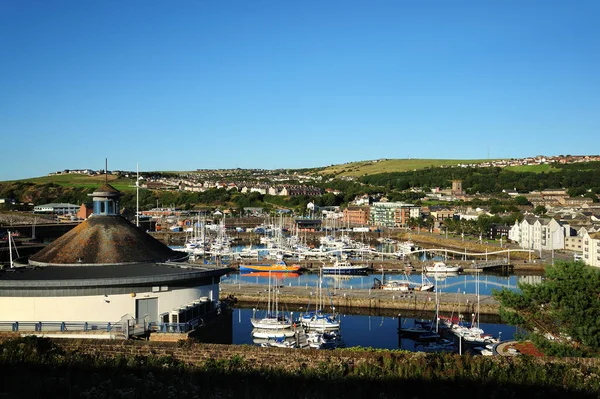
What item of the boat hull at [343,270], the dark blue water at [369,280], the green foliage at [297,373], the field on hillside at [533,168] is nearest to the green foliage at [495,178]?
the field on hillside at [533,168]

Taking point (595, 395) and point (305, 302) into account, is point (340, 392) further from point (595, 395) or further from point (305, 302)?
point (305, 302)

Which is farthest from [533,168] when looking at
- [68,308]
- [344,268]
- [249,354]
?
[249,354]

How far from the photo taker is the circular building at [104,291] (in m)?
13.8

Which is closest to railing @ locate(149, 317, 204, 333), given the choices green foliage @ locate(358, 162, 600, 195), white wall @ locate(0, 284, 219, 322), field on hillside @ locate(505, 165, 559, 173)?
white wall @ locate(0, 284, 219, 322)

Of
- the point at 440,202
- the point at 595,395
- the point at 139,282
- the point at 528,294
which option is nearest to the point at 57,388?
the point at 139,282

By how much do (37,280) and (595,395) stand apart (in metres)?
11.4

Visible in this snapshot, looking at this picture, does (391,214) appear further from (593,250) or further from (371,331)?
(371,331)

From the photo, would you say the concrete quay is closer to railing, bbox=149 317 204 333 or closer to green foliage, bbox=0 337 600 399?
railing, bbox=149 317 204 333

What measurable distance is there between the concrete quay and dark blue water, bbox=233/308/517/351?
6.53ft

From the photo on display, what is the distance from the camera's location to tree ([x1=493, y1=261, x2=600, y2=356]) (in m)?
15.5

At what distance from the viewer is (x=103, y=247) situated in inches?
663

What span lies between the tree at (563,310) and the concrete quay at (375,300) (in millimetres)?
18475

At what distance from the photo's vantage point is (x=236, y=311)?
37438 millimetres

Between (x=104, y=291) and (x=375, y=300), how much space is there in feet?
85.5
